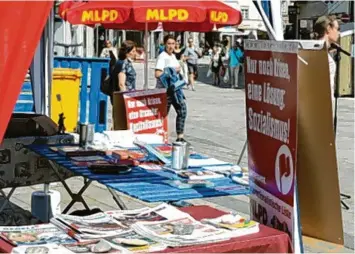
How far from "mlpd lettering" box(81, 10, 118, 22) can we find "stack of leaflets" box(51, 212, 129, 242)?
4.77 meters

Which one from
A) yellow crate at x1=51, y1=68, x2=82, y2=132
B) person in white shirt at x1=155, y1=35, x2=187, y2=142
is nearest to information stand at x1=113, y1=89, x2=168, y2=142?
person in white shirt at x1=155, y1=35, x2=187, y2=142

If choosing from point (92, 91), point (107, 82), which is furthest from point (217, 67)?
point (107, 82)

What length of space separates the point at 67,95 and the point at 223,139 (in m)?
2.77

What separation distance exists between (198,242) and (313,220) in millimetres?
771

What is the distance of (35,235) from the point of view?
2.86 m

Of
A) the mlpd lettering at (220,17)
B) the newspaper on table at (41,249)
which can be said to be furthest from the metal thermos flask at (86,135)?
the mlpd lettering at (220,17)

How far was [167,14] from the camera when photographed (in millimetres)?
7551

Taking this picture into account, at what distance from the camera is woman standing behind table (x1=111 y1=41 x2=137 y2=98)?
9.95 m

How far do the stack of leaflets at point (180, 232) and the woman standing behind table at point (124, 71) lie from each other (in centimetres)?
694

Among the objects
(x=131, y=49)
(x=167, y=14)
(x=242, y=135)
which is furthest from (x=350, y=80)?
(x=167, y=14)

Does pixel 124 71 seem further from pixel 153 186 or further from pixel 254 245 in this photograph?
pixel 254 245

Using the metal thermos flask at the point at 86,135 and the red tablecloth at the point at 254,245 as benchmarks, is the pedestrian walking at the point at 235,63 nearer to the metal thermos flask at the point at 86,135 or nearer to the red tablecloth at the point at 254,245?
the metal thermos flask at the point at 86,135

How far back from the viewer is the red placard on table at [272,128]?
3.11 m

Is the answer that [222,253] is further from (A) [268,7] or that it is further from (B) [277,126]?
(A) [268,7]
